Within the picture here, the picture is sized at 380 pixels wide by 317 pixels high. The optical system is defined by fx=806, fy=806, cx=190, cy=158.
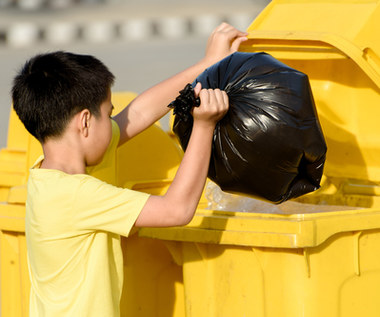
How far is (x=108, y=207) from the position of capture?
2434 mm

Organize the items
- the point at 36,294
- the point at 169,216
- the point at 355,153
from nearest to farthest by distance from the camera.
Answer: the point at 169,216, the point at 36,294, the point at 355,153

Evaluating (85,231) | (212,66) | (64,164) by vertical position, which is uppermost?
(212,66)

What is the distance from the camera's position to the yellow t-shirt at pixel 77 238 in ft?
8.00

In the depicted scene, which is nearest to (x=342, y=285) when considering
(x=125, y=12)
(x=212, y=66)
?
(x=212, y=66)

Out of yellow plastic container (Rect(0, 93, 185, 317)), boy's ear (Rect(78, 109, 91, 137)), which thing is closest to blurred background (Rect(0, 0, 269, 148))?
yellow plastic container (Rect(0, 93, 185, 317))

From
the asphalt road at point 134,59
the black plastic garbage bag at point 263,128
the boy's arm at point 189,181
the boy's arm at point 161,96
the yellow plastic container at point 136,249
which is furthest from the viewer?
the asphalt road at point 134,59

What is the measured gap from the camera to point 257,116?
2660 millimetres

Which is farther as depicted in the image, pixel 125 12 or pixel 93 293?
pixel 125 12

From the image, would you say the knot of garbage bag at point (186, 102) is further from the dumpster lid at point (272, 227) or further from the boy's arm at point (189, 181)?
the dumpster lid at point (272, 227)

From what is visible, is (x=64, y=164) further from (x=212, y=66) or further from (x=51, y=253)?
(x=212, y=66)

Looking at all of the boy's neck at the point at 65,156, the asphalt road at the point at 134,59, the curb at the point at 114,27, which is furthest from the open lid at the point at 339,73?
the curb at the point at 114,27

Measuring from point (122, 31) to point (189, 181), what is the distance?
58.8 ft

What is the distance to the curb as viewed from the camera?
1897cm

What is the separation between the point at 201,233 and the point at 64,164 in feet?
2.10
